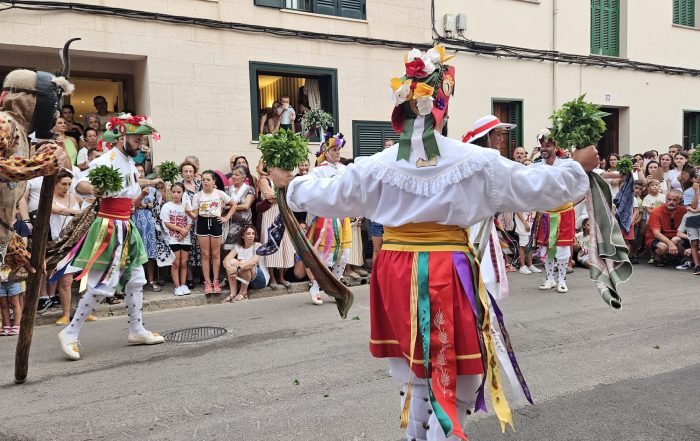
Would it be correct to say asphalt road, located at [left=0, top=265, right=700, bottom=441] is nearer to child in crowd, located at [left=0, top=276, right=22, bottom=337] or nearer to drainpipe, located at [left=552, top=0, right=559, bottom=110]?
child in crowd, located at [left=0, top=276, right=22, bottom=337]

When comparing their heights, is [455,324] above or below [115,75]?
below

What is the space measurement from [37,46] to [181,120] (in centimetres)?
248

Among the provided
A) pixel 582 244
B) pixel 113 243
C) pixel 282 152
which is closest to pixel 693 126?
pixel 582 244

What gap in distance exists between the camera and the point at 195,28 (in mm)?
10727

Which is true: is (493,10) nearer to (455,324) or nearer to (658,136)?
(658,136)

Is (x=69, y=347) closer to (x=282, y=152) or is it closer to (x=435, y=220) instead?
(x=282, y=152)

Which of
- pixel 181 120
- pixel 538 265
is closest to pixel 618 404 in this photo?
pixel 538 265

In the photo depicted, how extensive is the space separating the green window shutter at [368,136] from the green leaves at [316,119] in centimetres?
106

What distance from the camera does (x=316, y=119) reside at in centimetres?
1145

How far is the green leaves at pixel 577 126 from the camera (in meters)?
3.20

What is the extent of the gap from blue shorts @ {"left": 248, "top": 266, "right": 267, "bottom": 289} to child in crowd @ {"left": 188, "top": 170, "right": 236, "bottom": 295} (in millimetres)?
505

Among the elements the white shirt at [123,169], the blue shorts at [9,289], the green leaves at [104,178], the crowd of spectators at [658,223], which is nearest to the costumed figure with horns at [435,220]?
the green leaves at [104,178]

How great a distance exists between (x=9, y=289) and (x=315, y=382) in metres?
4.27

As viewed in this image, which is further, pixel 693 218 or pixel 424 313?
pixel 693 218
